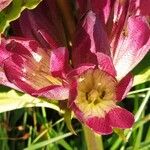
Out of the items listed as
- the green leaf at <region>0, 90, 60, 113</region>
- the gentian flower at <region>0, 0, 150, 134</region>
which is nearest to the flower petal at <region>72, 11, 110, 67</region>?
the gentian flower at <region>0, 0, 150, 134</region>

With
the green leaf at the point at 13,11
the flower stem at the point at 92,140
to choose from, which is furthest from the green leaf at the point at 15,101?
the green leaf at the point at 13,11

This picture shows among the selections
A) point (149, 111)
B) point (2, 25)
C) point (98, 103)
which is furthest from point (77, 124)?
point (2, 25)

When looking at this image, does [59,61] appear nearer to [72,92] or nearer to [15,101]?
[72,92]

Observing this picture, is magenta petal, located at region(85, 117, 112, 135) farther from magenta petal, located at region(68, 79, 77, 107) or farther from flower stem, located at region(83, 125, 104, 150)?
flower stem, located at region(83, 125, 104, 150)

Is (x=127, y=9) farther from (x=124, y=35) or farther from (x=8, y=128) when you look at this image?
(x=8, y=128)

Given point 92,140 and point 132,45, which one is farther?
point 92,140

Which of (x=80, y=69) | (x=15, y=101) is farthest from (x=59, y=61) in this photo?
(x=15, y=101)

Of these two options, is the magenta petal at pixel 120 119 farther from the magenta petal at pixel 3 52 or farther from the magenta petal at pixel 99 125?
the magenta petal at pixel 3 52
